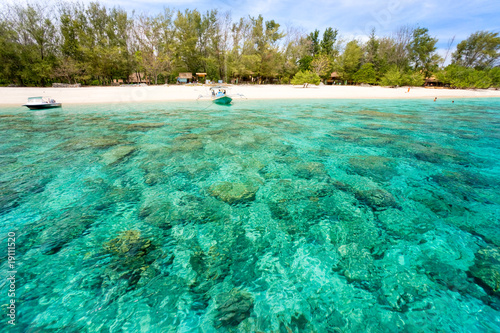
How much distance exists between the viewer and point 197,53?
52656 millimetres

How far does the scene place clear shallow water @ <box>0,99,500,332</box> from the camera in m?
2.76

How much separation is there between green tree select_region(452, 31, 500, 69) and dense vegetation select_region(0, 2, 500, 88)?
204mm

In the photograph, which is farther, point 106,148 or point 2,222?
point 106,148

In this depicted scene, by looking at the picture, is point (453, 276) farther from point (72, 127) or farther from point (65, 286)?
point (72, 127)

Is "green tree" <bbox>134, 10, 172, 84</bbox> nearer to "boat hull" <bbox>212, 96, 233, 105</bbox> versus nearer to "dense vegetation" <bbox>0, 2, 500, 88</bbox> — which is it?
"dense vegetation" <bbox>0, 2, 500, 88</bbox>

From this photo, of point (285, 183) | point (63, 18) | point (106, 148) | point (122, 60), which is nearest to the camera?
point (285, 183)

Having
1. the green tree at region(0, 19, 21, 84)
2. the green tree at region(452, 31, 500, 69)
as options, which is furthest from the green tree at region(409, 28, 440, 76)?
the green tree at region(0, 19, 21, 84)

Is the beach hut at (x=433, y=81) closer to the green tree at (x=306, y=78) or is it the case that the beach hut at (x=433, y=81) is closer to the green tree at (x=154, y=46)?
the green tree at (x=306, y=78)

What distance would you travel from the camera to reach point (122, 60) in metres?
43.7

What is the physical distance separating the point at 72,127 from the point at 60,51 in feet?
137

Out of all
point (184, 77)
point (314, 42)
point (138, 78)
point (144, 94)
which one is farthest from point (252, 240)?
point (314, 42)

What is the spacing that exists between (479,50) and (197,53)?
76405 millimetres

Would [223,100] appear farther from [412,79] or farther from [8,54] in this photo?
[412,79]

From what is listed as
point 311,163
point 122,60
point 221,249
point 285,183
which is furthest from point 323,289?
point 122,60
